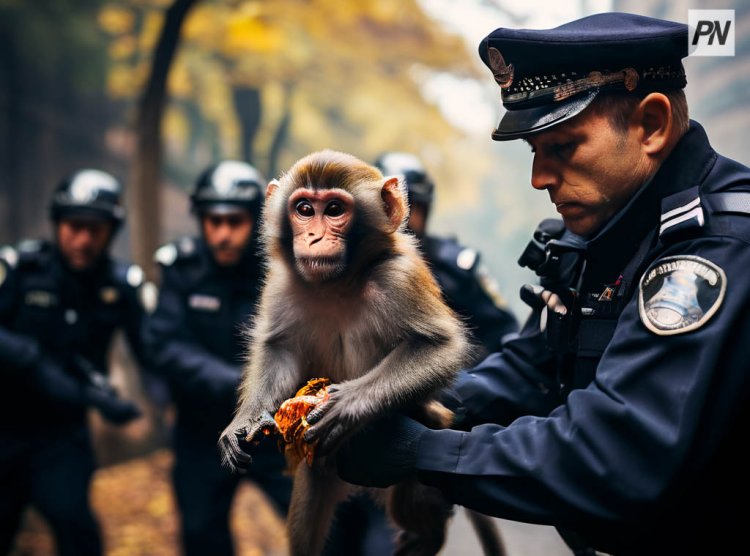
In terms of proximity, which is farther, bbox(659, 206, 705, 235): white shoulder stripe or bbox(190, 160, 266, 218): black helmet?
bbox(190, 160, 266, 218): black helmet

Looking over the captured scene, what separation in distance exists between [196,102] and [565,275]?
12.8 metres

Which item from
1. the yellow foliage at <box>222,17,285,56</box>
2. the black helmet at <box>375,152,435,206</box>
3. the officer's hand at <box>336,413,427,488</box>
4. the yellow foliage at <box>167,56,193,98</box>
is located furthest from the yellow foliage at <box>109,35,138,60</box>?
the officer's hand at <box>336,413,427,488</box>

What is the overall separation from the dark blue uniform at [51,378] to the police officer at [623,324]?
323 centimetres

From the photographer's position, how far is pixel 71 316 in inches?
195

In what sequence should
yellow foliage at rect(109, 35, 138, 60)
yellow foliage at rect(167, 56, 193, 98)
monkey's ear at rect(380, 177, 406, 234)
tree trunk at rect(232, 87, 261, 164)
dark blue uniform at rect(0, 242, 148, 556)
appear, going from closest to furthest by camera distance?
monkey's ear at rect(380, 177, 406, 234) < dark blue uniform at rect(0, 242, 148, 556) < yellow foliage at rect(109, 35, 138, 60) < yellow foliage at rect(167, 56, 193, 98) < tree trunk at rect(232, 87, 261, 164)

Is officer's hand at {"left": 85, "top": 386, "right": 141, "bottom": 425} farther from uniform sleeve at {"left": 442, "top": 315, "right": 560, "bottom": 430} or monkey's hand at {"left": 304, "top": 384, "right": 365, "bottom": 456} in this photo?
monkey's hand at {"left": 304, "top": 384, "right": 365, "bottom": 456}

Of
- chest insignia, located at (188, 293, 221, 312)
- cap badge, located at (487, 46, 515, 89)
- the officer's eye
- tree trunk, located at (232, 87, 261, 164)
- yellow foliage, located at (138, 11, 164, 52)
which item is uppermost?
yellow foliage, located at (138, 11, 164, 52)

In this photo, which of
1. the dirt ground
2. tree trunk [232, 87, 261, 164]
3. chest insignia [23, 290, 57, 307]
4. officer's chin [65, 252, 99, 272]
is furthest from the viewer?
tree trunk [232, 87, 261, 164]

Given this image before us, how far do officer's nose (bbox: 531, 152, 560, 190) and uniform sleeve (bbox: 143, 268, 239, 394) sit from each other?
2875 mm

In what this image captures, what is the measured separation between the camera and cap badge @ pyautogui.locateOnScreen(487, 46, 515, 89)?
212 centimetres

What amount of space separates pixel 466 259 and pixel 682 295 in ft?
9.56

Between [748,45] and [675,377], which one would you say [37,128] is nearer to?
[748,45]

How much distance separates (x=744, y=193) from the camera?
6.07 ft

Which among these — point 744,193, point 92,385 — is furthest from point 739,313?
point 92,385
